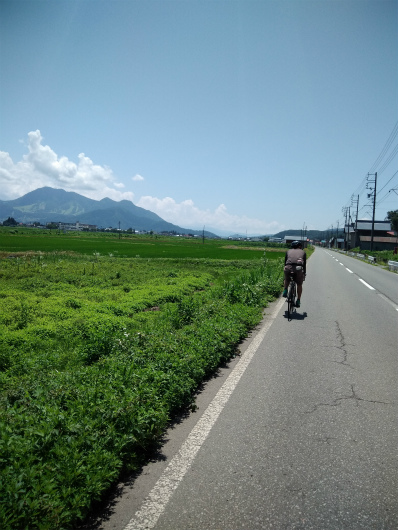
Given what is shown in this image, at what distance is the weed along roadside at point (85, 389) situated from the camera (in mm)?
2521

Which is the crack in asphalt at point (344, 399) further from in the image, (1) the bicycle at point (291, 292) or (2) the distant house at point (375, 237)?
(2) the distant house at point (375, 237)

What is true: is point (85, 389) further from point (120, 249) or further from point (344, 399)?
point (120, 249)

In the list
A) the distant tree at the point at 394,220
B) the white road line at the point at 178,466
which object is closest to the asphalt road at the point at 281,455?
the white road line at the point at 178,466

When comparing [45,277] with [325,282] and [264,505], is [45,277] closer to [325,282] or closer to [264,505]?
[325,282]

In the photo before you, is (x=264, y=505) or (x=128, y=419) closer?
(x=264, y=505)

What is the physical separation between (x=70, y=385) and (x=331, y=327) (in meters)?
6.45

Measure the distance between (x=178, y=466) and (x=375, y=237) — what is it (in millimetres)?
96686

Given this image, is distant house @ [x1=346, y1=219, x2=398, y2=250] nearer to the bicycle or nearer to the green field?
the green field

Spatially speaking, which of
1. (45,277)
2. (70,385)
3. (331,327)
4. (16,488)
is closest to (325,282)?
(331,327)

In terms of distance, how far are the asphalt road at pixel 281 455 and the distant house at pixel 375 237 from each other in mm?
88431

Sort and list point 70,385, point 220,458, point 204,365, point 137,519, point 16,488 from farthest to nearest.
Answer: point 204,365, point 70,385, point 220,458, point 137,519, point 16,488

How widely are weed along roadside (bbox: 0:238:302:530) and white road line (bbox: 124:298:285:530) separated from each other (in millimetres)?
296

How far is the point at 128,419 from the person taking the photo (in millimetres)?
3361

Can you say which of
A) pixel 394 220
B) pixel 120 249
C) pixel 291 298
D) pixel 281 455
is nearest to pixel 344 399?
pixel 281 455
